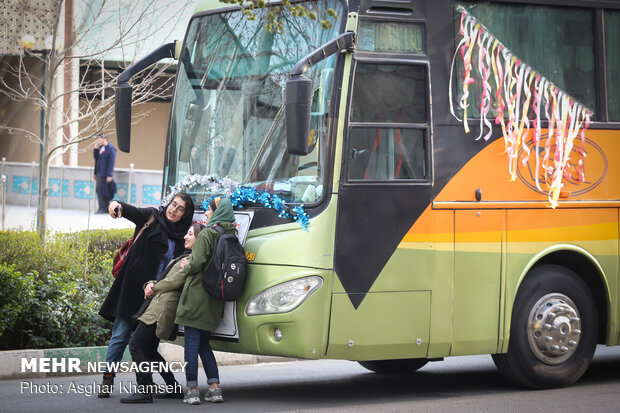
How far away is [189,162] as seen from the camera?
9.09 metres

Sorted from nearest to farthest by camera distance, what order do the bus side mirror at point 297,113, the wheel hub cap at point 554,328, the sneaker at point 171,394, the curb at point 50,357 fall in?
the bus side mirror at point 297,113
the sneaker at point 171,394
the wheel hub cap at point 554,328
the curb at point 50,357

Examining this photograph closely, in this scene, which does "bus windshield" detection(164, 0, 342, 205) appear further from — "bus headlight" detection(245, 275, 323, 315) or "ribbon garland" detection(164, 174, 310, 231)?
"bus headlight" detection(245, 275, 323, 315)

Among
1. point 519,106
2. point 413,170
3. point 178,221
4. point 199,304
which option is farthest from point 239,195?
point 519,106

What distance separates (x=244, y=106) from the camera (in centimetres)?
866

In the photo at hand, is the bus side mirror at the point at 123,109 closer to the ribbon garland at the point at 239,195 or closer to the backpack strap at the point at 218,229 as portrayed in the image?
the ribbon garland at the point at 239,195

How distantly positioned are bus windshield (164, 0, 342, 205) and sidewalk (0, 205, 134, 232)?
12983mm

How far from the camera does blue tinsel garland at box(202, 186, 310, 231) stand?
26.1ft

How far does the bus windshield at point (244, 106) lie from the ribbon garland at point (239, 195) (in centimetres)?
3

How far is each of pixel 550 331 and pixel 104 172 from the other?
1841 cm

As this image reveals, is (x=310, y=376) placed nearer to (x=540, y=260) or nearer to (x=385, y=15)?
(x=540, y=260)

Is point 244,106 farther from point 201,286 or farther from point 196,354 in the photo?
point 196,354

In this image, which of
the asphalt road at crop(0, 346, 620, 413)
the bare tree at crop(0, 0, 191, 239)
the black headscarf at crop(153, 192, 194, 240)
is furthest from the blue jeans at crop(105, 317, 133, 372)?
the bare tree at crop(0, 0, 191, 239)

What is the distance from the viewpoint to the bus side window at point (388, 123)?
321 inches

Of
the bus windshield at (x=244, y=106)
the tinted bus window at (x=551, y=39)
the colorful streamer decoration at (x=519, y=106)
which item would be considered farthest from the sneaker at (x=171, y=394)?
the tinted bus window at (x=551, y=39)
